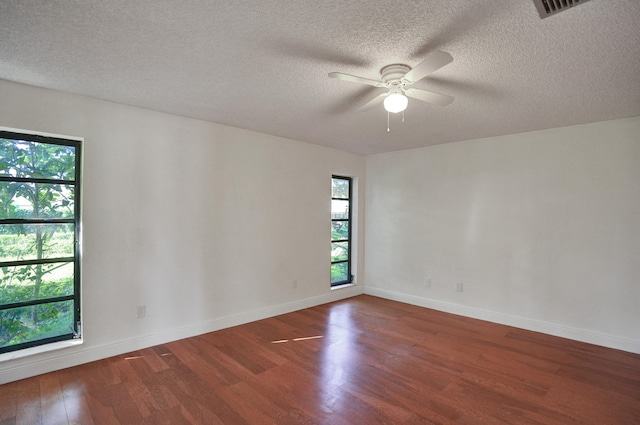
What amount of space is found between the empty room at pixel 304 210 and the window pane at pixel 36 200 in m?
0.02

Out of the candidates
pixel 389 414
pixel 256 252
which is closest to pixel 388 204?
pixel 256 252

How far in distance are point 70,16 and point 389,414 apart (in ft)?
10.4

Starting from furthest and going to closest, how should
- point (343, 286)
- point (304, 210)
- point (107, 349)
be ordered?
point (343, 286), point (304, 210), point (107, 349)

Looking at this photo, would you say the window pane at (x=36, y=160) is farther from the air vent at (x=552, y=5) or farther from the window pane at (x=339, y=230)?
the air vent at (x=552, y=5)

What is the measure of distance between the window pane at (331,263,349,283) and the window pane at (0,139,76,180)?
3.78 m

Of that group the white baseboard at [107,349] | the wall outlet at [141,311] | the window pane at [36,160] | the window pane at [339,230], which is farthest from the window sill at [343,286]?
the window pane at [36,160]

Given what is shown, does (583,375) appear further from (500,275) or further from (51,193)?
(51,193)

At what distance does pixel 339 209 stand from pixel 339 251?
74cm

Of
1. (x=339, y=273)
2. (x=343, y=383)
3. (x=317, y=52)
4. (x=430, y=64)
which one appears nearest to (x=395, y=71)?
(x=430, y=64)

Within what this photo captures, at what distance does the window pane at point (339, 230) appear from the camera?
211 inches

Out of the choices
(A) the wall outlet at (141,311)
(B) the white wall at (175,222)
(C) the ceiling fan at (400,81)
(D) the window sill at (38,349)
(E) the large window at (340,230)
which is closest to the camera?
(C) the ceiling fan at (400,81)

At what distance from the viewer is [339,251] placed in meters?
5.47

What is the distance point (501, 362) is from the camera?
303 cm

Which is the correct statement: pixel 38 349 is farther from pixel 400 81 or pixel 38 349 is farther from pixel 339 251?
pixel 339 251
